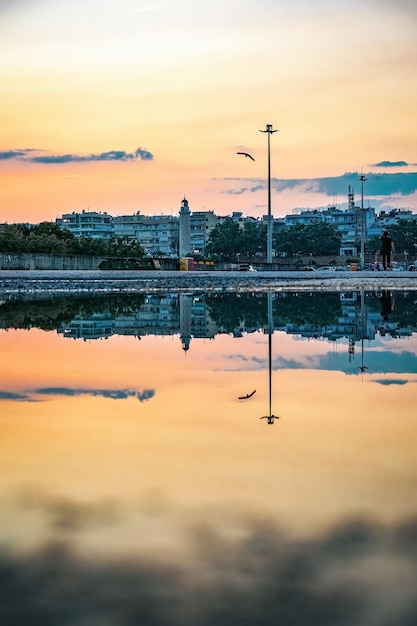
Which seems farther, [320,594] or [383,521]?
[383,521]

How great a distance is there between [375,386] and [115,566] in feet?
12.5

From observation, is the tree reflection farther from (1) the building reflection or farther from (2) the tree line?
(2) the tree line

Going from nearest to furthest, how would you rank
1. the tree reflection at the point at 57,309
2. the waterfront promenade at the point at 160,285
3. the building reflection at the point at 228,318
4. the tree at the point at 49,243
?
the building reflection at the point at 228,318
the tree reflection at the point at 57,309
the waterfront promenade at the point at 160,285
the tree at the point at 49,243

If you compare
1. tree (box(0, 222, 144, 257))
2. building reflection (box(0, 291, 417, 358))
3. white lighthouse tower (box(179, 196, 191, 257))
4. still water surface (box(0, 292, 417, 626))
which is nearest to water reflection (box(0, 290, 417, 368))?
building reflection (box(0, 291, 417, 358))

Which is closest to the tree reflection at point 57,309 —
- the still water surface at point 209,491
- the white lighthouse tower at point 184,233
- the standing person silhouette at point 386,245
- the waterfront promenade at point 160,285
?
the waterfront promenade at point 160,285

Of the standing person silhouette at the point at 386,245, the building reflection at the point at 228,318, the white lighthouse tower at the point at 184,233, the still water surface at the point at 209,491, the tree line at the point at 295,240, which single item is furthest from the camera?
the white lighthouse tower at the point at 184,233

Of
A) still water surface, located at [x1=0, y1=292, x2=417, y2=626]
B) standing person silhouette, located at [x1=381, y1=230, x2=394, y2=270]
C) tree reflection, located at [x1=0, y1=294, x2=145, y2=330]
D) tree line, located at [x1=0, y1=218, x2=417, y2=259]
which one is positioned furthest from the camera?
tree line, located at [x1=0, y1=218, x2=417, y2=259]

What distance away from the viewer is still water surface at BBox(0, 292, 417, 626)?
2363mm

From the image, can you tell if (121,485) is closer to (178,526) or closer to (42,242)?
(178,526)

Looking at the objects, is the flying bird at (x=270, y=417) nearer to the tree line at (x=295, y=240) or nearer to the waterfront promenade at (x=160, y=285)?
the waterfront promenade at (x=160, y=285)

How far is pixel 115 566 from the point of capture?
2568 mm

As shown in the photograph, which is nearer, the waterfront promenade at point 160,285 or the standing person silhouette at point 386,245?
the waterfront promenade at point 160,285

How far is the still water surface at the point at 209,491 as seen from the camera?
7.75 feet

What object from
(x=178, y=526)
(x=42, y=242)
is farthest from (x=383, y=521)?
(x=42, y=242)
